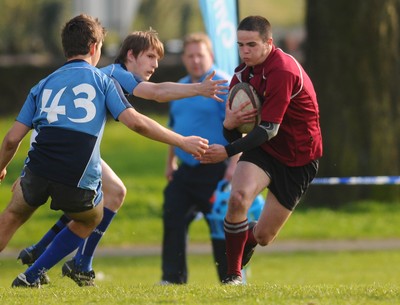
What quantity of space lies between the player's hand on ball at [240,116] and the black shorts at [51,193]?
136 cm

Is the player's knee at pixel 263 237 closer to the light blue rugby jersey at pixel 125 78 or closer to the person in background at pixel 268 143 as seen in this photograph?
the person in background at pixel 268 143

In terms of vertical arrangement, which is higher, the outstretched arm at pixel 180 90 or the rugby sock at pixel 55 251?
the outstretched arm at pixel 180 90

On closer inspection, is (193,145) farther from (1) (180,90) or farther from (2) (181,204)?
(2) (181,204)

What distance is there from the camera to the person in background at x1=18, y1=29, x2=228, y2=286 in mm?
8688

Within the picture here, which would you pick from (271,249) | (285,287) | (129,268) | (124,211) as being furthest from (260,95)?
(124,211)

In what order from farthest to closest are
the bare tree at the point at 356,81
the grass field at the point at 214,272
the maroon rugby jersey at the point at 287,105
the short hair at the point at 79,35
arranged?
the bare tree at the point at 356,81 → the maroon rugby jersey at the point at 287,105 → the short hair at the point at 79,35 → the grass field at the point at 214,272

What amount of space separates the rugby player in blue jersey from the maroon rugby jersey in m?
0.75

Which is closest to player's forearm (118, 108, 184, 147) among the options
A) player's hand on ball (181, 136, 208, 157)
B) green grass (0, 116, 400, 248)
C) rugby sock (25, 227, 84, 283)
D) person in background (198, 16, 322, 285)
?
player's hand on ball (181, 136, 208, 157)

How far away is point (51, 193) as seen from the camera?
328 inches

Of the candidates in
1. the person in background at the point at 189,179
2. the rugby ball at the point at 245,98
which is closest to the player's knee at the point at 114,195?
the rugby ball at the point at 245,98

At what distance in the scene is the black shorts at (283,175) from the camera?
9195 mm

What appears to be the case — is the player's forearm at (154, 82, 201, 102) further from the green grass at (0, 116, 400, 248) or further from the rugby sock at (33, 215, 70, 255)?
the green grass at (0, 116, 400, 248)

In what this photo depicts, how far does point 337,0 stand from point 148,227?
4954 mm

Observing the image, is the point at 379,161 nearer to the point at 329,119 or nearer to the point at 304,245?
the point at 329,119
